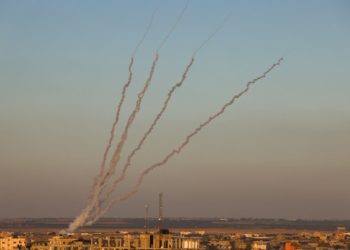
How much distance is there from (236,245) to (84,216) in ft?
223

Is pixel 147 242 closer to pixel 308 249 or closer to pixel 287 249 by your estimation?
pixel 287 249

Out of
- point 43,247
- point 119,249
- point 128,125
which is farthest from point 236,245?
point 128,125

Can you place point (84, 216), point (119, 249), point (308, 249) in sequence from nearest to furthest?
point (84, 216) → point (119, 249) → point (308, 249)

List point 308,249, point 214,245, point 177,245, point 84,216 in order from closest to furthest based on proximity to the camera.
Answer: point 84,216 < point 177,245 < point 308,249 < point 214,245

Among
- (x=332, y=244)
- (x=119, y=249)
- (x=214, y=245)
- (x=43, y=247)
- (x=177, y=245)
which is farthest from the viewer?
(x=332, y=244)

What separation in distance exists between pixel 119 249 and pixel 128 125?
30.1 metres

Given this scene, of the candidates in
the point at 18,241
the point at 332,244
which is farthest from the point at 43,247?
the point at 332,244

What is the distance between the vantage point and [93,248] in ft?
293

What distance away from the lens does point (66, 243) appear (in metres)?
98.1

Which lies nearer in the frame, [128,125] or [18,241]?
[128,125]

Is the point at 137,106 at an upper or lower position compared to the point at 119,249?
upper

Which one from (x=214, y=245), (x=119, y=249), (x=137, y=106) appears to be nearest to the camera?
(x=137, y=106)

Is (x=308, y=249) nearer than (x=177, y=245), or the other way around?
(x=177, y=245)

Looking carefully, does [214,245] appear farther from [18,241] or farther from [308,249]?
[18,241]
